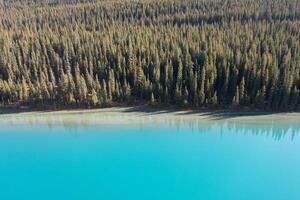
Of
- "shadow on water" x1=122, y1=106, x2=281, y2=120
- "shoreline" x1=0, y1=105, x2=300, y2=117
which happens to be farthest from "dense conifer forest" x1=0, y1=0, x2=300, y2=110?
"shadow on water" x1=122, y1=106, x2=281, y2=120

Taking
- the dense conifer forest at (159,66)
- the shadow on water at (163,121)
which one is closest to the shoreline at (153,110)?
the shadow on water at (163,121)

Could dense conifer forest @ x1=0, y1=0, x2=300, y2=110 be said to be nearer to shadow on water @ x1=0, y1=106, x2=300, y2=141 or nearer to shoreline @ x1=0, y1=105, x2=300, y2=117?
shoreline @ x1=0, y1=105, x2=300, y2=117

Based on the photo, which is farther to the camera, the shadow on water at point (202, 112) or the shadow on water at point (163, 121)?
the shadow on water at point (202, 112)

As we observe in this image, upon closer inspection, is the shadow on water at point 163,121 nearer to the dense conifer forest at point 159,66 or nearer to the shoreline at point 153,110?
the shoreline at point 153,110

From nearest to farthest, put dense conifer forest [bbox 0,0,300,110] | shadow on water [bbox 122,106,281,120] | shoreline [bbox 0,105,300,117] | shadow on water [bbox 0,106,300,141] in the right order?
shadow on water [bbox 0,106,300,141] → shadow on water [bbox 122,106,281,120] → shoreline [bbox 0,105,300,117] → dense conifer forest [bbox 0,0,300,110]

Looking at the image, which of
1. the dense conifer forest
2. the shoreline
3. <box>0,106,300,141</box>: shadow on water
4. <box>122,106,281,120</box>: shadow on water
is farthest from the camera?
the dense conifer forest

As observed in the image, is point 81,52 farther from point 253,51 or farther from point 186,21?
point 186,21

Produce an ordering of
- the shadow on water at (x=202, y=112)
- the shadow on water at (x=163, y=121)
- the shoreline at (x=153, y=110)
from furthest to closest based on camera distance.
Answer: the shoreline at (x=153, y=110)
the shadow on water at (x=202, y=112)
the shadow on water at (x=163, y=121)

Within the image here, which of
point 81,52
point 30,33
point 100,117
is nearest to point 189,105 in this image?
point 100,117
